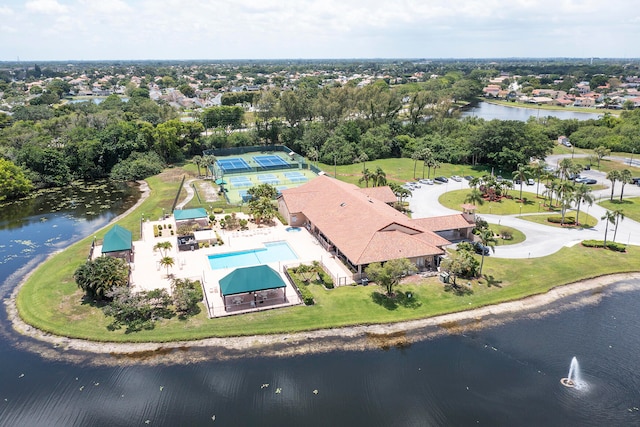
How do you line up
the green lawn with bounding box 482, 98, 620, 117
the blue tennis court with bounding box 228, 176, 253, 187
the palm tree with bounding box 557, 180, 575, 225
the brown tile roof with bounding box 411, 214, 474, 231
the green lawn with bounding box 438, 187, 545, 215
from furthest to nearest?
the green lawn with bounding box 482, 98, 620, 117, the blue tennis court with bounding box 228, 176, 253, 187, the green lawn with bounding box 438, 187, 545, 215, the palm tree with bounding box 557, 180, 575, 225, the brown tile roof with bounding box 411, 214, 474, 231

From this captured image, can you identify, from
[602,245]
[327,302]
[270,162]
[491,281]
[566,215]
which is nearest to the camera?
[327,302]

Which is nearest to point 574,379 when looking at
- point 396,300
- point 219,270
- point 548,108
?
point 396,300

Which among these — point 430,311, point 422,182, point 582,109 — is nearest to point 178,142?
point 422,182

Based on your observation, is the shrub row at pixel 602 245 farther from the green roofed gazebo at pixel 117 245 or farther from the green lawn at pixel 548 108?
the green lawn at pixel 548 108

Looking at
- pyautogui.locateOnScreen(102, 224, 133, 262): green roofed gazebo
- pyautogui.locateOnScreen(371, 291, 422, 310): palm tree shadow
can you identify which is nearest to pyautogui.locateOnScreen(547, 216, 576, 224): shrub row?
pyautogui.locateOnScreen(371, 291, 422, 310): palm tree shadow

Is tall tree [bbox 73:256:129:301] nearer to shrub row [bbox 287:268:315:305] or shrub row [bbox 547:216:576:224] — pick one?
shrub row [bbox 287:268:315:305]

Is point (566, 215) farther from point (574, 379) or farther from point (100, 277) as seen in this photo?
point (100, 277)
